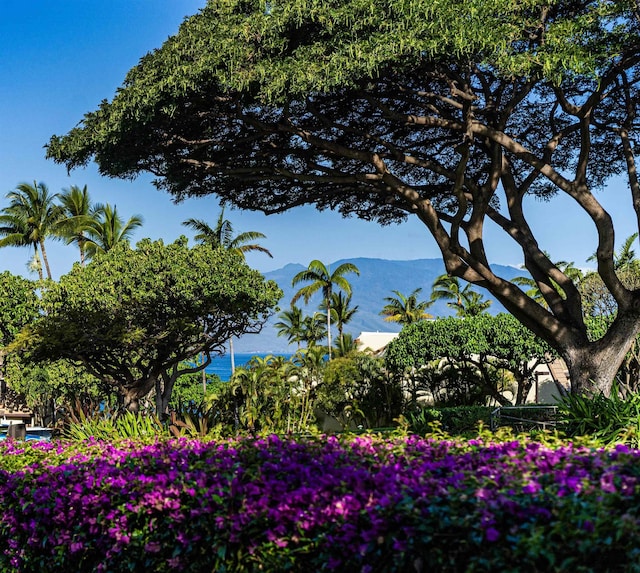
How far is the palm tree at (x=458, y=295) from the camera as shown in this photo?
50.0 metres

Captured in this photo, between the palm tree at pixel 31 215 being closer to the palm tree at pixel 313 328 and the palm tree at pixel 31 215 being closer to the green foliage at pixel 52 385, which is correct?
the green foliage at pixel 52 385

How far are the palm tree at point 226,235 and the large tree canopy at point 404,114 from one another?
26.1 m

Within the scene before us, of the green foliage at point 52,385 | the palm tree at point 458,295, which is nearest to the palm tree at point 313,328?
Result: the palm tree at point 458,295

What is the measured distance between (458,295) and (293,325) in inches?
727

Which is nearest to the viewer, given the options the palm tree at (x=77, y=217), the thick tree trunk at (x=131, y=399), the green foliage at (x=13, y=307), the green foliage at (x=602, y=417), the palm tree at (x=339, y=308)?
the green foliage at (x=602, y=417)

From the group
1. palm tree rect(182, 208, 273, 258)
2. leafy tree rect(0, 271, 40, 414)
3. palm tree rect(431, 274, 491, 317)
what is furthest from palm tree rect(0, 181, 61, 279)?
palm tree rect(431, 274, 491, 317)

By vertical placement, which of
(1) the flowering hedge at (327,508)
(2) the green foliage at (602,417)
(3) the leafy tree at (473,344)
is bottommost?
(1) the flowering hedge at (327,508)

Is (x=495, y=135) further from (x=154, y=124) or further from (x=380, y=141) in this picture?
(x=154, y=124)

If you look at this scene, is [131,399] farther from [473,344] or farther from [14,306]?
[473,344]

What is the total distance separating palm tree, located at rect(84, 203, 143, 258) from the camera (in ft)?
126

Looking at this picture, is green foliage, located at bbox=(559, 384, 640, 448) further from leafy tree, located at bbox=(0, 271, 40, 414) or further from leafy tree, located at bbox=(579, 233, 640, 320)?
leafy tree, located at bbox=(0, 271, 40, 414)

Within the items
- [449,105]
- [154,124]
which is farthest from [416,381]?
[154,124]

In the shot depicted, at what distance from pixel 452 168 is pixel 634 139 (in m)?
3.42

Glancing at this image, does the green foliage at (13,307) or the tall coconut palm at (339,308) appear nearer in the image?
the green foliage at (13,307)
